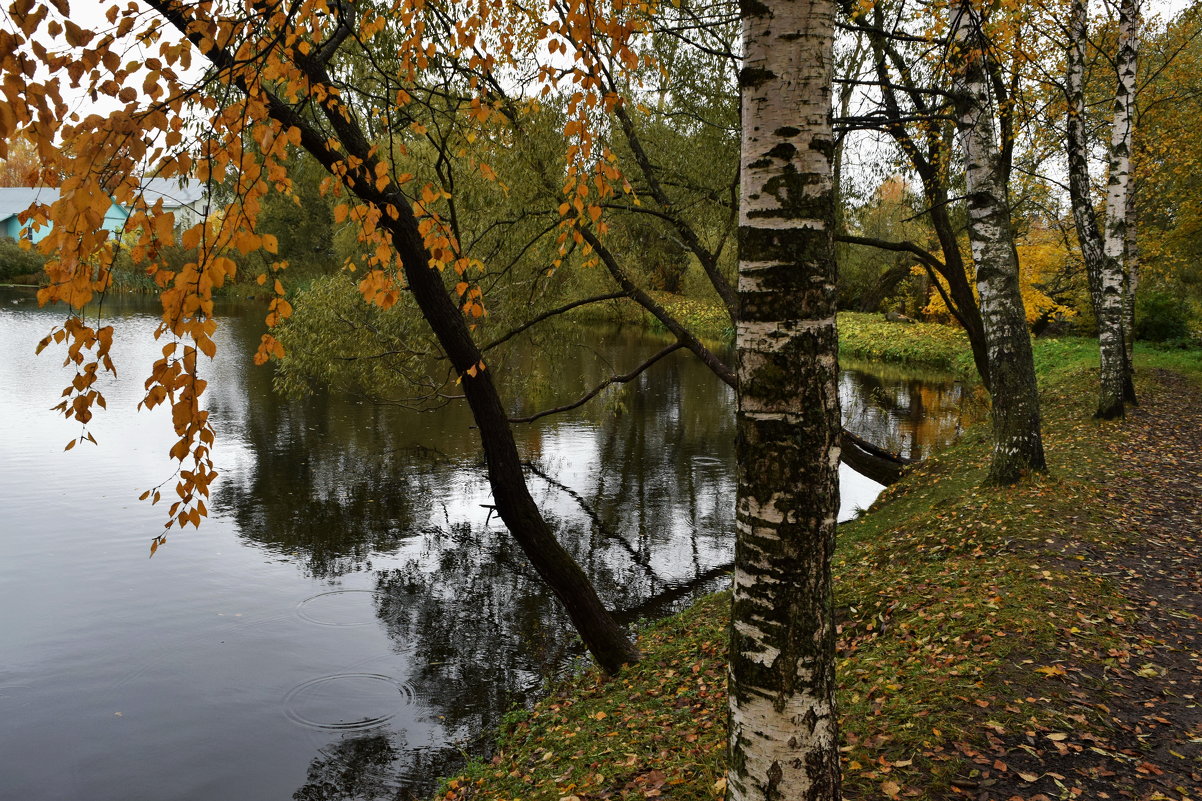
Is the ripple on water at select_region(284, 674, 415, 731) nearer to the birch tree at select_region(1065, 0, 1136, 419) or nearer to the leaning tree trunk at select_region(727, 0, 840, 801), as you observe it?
the leaning tree trunk at select_region(727, 0, 840, 801)

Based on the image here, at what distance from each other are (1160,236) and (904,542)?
17.7 metres

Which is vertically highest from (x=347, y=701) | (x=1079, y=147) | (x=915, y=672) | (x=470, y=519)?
(x=1079, y=147)

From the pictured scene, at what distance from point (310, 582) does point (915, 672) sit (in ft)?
28.5

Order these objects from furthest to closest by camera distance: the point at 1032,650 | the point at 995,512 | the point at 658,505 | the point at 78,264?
the point at 658,505 < the point at 995,512 < the point at 1032,650 < the point at 78,264

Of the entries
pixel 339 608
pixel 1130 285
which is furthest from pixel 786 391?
pixel 1130 285

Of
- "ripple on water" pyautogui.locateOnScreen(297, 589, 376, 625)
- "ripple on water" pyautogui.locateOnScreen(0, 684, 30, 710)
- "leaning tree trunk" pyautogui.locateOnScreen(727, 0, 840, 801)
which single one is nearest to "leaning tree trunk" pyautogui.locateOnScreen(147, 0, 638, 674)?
"leaning tree trunk" pyautogui.locateOnScreen(727, 0, 840, 801)

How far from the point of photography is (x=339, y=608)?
1013 cm

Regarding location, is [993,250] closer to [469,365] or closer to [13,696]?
[469,365]

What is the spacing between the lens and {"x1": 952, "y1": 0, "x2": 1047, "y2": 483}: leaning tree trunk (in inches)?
311

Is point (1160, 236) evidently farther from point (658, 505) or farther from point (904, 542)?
point (904, 542)

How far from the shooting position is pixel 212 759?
23.8ft

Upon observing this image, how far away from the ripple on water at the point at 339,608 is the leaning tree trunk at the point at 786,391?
26.7 ft

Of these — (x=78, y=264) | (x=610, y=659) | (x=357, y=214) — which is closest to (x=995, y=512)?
(x=610, y=659)

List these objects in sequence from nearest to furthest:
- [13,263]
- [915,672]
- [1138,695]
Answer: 1. [1138,695]
2. [915,672]
3. [13,263]
